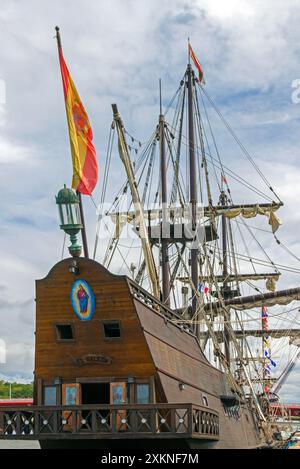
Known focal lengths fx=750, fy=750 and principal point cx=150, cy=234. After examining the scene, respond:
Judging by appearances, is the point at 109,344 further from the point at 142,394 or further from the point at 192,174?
the point at 192,174

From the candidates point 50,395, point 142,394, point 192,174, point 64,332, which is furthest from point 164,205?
point 142,394

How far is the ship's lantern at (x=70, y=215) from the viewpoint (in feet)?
68.6

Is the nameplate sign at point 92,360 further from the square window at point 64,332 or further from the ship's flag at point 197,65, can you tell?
the ship's flag at point 197,65

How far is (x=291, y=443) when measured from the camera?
43469 mm

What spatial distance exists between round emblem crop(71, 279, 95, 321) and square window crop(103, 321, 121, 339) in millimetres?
567

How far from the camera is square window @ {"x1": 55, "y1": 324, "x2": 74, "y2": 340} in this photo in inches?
855

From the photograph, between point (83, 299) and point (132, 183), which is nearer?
point (83, 299)

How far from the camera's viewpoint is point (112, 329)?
856 inches

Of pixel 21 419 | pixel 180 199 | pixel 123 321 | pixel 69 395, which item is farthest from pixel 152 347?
pixel 180 199

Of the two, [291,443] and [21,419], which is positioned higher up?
[291,443]

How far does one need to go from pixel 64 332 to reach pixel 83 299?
55.3 inches
